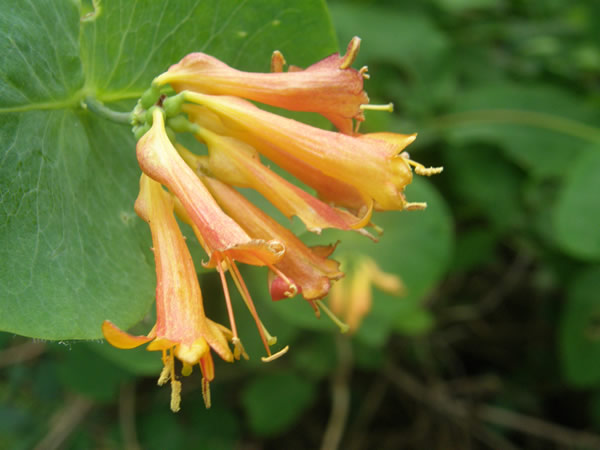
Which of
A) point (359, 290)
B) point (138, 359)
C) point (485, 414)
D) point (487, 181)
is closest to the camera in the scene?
point (138, 359)

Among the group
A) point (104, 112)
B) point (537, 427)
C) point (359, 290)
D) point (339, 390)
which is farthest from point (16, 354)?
point (537, 427)

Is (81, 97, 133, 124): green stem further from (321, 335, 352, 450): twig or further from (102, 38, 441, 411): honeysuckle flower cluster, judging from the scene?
(321, 335, 352, 450): twig

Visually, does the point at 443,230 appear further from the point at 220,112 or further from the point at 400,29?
the point at 220,112

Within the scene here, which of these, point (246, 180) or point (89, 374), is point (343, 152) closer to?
point (246, 180)

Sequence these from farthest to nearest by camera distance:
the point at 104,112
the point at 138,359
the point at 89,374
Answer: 1. the point at 89,374
2. the point at 138,359
3. the point at 104,112

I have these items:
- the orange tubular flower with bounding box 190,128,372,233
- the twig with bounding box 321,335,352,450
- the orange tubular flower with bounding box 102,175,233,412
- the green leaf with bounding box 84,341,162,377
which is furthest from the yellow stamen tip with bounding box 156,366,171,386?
the twig with bounding box 321,335,352,450

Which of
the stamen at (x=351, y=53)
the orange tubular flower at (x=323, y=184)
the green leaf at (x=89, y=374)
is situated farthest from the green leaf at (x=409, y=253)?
the stamen at (x=351, y=53)
